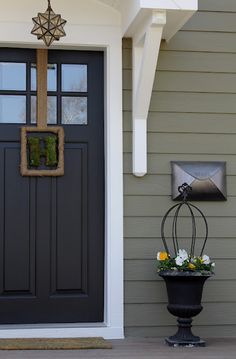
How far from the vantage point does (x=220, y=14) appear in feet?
16.1

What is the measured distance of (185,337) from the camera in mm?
4414

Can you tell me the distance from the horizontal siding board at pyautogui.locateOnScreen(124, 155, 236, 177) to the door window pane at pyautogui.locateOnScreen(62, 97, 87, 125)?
42 centimetres

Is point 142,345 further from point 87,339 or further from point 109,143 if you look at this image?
point 109,143

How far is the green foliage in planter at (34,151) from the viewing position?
15.5 ft

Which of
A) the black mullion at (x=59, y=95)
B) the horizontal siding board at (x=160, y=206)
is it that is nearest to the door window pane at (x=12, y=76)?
the black mullion at (x=59, y=95)

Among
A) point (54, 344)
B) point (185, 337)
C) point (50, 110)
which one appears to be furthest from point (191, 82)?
point (54, 344)

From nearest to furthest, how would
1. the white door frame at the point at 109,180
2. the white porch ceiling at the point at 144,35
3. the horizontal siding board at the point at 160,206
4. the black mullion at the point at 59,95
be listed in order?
the white porch ceiling at the point at 144,35 < the white door frame at the point at 109,180 < the horizontal siding board at the point at 160,206 < the black mullion at the point at 59,95

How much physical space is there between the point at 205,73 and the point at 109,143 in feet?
2.77

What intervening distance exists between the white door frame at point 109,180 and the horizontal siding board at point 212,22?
0.53 metres

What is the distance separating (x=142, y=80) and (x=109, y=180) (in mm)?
706

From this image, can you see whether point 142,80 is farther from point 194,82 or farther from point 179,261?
point 179,261

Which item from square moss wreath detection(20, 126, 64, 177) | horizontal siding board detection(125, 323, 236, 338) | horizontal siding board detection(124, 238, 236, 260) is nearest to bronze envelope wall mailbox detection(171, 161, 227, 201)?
horizontal siding board detection(124, 238, 236, 260)

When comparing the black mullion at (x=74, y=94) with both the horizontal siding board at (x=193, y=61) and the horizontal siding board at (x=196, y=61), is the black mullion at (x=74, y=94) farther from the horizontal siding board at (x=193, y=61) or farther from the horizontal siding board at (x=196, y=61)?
the horizontal siding board at (x=196, y=61)

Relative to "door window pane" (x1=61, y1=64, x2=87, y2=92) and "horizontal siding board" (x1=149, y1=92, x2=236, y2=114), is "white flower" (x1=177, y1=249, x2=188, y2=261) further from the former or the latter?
"door window pane" (x1=61, y1=64, x2=87, y2=92)
